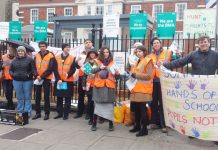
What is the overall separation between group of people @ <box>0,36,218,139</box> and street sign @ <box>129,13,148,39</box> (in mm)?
1432

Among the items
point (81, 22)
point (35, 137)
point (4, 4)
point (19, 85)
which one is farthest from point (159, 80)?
point (4, 4)

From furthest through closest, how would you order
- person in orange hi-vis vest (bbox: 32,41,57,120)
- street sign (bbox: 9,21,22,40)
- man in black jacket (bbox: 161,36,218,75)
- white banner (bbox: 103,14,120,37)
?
1. street sign (bbox: 9,21,22,40)
2. white banner (bbox: 103,14,120,37)
3. person in orange hi-vis vest (bbox: 32,41,57,120)
4. man in black jacket (bbox: 161,36,218,75)

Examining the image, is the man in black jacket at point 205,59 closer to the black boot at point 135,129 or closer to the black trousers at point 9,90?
the black boot at point 135,129

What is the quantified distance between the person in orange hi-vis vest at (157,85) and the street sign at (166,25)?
1.49 metres

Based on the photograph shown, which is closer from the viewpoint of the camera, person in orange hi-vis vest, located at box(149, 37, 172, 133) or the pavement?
the pavement

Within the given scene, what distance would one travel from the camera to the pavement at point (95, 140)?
582 cm

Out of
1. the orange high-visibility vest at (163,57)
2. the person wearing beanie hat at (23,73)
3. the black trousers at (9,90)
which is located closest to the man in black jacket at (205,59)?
the orange high-visibility vest at (163,57)

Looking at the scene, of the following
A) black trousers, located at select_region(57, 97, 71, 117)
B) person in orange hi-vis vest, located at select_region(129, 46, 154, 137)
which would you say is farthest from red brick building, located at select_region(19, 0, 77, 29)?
person in orange hi-vis vest, located at select_region(129, 46, 154, 137)

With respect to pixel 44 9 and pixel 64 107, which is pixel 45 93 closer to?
pixel 64 107

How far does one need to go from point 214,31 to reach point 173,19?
1070 millimetres

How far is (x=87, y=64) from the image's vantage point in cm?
713

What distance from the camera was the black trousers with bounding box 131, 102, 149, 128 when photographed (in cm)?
643

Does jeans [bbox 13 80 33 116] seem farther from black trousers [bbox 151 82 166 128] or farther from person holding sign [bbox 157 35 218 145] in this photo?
person holding sign [bbox 157 35 218 145]

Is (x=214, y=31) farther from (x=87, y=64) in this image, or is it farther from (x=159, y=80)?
(x=87, y=64)
